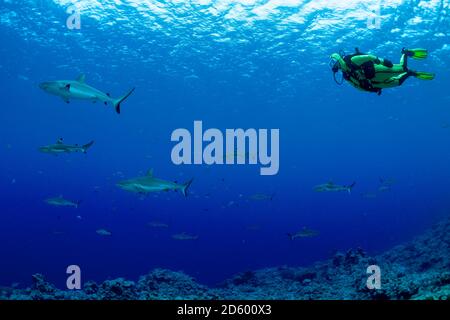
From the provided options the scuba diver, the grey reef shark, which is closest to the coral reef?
the scuba diver

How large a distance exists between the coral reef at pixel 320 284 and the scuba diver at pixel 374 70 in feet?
10.7

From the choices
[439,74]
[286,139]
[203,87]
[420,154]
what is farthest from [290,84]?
[420,154]

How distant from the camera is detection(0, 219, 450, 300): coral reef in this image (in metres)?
7.30

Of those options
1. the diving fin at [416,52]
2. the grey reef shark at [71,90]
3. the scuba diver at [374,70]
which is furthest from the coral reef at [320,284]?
the grey reef shark at [71,90]

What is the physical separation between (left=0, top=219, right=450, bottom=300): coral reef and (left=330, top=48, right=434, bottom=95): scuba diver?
327 centimetres

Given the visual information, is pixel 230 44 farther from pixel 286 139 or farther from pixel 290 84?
pixel 286 139

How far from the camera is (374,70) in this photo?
4.29m

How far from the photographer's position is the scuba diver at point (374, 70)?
4.28m

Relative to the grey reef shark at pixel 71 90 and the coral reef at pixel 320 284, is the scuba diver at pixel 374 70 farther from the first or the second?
the grey reef shark at pixel 71 90

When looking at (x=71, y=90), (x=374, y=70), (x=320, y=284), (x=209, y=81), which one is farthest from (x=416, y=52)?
(x=209, y=81)

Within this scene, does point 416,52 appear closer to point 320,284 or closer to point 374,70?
point 374,70

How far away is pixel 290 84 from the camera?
39875 millimetres

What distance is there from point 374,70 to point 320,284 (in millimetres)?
8745

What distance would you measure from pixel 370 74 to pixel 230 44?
90.0ft
